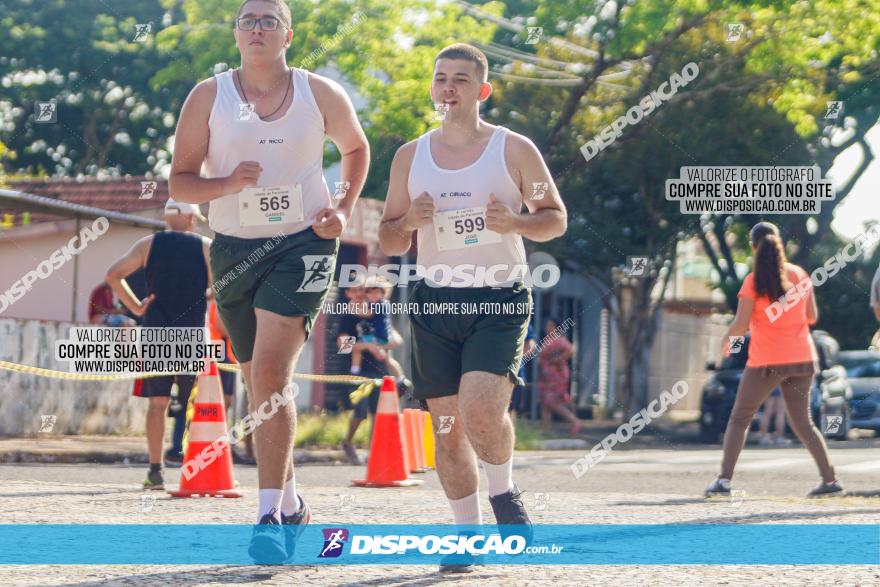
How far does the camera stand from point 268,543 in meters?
5.21

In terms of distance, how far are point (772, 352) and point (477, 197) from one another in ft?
15.9

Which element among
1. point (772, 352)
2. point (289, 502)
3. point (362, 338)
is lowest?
point (289, 502)

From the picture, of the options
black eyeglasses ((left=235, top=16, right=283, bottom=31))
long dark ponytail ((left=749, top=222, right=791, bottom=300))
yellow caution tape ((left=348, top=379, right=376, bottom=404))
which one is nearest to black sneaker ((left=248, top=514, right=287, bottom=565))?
black eyeglasses ((left=235, top=16, right=283, bottom=31))

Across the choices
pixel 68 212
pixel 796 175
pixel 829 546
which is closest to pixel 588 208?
pixel 796 175

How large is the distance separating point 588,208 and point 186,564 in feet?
74.0

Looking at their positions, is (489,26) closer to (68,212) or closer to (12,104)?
(68,212)

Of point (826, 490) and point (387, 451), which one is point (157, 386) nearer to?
point (387, 451)

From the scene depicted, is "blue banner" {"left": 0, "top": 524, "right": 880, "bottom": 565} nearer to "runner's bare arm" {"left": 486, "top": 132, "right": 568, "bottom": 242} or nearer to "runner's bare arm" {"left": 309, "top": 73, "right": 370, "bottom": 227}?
"runner's bare arm" {"left": 486, "top": 132, "right": 568, "bottom": 242}

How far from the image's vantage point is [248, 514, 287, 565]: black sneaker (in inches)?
205

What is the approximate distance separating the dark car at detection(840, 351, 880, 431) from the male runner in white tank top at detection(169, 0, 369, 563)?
67.3 feet

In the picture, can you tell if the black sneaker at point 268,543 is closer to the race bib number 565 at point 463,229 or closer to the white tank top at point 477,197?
the white tank top at point 477,197

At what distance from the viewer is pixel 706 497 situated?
9867 mm

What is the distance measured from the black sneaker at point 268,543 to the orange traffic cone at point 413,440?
7022 millimetres

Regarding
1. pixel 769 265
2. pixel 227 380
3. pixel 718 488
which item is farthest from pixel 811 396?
pixel 769 265
